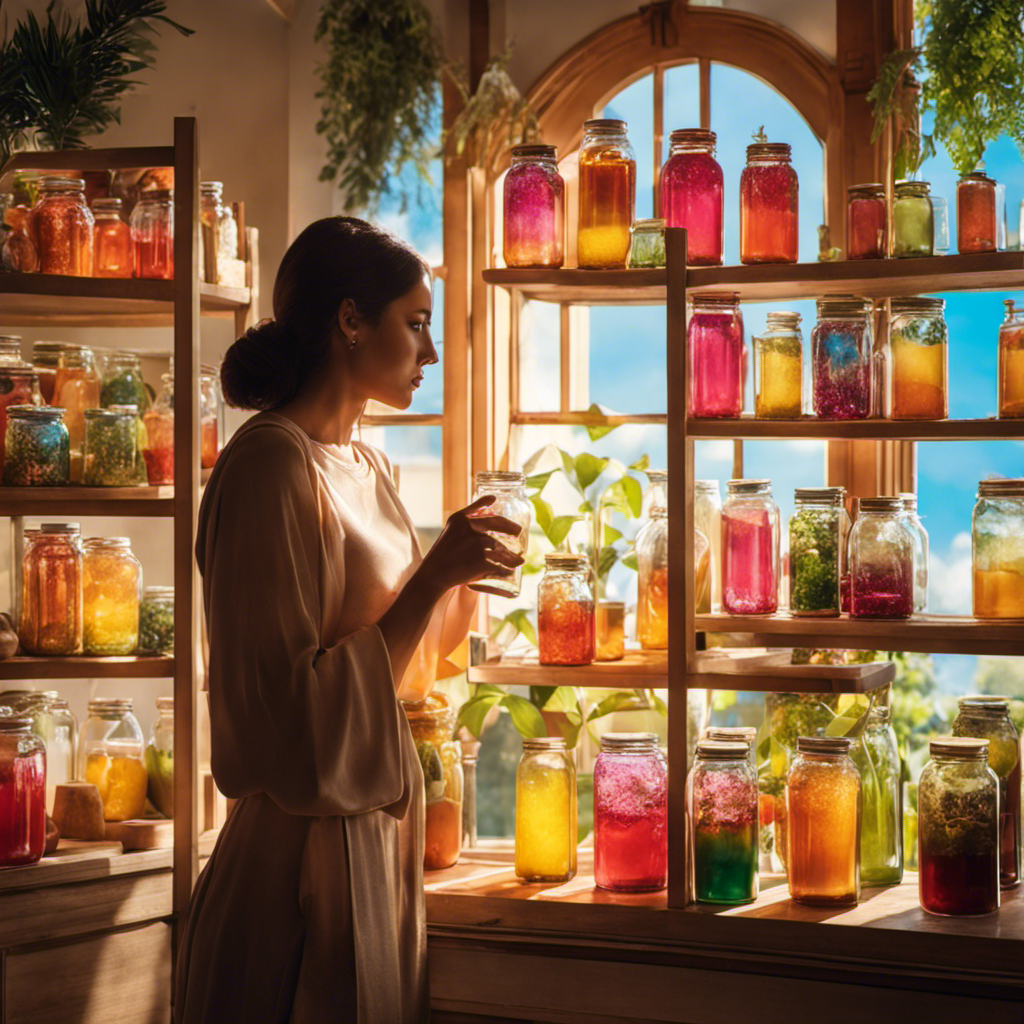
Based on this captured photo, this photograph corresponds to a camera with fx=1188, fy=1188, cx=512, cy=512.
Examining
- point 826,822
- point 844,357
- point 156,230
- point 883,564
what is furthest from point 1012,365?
point 156,230

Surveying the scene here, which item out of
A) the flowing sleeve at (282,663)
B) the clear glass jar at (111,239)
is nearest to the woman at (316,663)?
the flowing sleeve at (282,663)

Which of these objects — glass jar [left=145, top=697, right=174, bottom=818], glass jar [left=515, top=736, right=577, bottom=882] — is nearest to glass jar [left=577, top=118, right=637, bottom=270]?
glass jar [left=515, top=736, right=577, bottom=882]

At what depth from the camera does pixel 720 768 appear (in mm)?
1746

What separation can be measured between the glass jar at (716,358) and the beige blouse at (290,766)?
2.04 ft

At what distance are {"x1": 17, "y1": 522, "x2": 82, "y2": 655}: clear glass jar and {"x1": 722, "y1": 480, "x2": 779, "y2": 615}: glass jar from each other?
104 cm

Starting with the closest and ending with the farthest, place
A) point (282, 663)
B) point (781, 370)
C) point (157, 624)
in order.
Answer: point (282, 663) → point (781, 370) → point (157, 624)

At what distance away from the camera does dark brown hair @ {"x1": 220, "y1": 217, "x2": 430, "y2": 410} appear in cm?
150

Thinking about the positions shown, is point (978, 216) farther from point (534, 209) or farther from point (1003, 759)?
point (1003, 759)

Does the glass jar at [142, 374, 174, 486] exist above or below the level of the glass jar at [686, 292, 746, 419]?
below

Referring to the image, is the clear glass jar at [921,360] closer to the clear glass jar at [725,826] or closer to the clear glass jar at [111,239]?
the clear glass jar at [725,826]

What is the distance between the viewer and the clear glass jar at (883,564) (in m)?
1.75

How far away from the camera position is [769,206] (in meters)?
1.75

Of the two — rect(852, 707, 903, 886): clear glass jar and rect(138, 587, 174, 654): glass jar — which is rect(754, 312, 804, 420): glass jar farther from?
rect(138, 587, 174, 654): glass jar

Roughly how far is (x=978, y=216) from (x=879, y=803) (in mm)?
890
